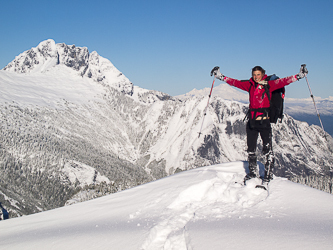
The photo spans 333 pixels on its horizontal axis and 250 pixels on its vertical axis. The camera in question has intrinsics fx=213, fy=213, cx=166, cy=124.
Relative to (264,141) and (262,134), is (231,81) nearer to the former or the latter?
(262,134)

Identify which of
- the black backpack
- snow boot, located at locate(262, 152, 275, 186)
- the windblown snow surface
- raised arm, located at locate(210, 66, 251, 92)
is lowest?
the windblown snow surface

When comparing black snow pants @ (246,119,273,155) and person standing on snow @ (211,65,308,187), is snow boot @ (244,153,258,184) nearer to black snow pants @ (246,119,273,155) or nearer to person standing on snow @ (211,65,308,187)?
person standing on snow @ (211,65,308,187)

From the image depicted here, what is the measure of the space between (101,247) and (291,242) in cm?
361

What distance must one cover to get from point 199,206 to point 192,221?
1.02 m

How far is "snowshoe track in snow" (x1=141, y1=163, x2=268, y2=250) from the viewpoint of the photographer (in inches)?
176

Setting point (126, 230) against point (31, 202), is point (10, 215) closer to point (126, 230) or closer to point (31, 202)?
point (31, 202)

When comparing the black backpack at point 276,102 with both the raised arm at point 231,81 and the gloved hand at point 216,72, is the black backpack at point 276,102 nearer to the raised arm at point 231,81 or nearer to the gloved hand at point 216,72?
the raised arm at point 231,81

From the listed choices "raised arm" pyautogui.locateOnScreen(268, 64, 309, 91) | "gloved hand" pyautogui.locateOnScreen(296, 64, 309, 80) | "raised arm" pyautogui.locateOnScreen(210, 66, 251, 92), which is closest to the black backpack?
"raised arm" pyautogui.locateOnScreen(268, 64, 309, 91)

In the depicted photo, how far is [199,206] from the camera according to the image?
20.1 feet

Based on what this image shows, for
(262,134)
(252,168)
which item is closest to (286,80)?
(262,134)

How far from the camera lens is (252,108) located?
8.41 metres

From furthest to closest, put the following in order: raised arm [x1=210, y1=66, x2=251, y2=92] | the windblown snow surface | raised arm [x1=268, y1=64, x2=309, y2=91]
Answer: raised arm [x1=210, y1=66, x2=251, y2=92] < raised arm [x1=268, y1=64, x2=309, y2=91] < the windblown snow surface

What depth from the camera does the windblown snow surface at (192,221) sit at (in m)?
4.05

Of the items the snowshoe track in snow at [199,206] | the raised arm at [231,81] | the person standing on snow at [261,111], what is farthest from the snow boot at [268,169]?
the raised arm at [231,81]
